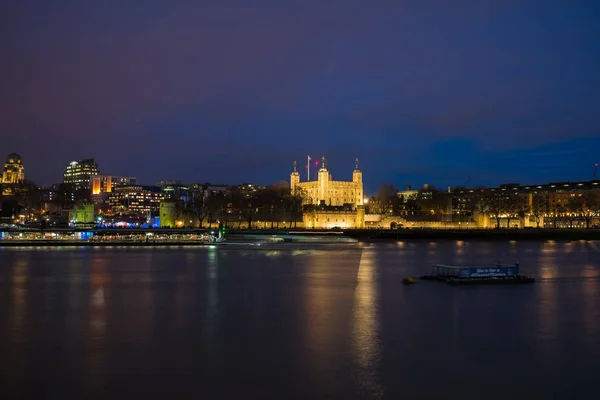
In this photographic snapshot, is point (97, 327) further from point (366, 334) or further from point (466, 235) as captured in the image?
point (466, 235)

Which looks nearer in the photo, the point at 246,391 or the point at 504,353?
the point at 246,391

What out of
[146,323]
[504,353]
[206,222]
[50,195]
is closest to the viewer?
[504,353]

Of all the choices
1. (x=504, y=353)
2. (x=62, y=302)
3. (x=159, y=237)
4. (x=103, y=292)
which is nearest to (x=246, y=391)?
(x=504, y=353)

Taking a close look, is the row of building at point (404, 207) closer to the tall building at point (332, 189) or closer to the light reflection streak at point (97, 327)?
A: the tall building at point (332, 189)

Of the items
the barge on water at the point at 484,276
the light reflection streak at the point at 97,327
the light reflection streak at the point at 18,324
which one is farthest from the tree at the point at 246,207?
the barge on water at the point at 484,276

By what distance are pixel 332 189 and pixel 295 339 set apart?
13016cm

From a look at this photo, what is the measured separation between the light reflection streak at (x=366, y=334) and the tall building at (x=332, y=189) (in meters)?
113

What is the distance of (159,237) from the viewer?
63906mm

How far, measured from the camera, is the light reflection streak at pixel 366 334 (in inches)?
444

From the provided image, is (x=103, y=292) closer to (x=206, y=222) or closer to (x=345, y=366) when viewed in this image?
(x=345, y=366)

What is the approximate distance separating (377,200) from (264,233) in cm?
6351

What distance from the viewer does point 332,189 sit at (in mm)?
144500

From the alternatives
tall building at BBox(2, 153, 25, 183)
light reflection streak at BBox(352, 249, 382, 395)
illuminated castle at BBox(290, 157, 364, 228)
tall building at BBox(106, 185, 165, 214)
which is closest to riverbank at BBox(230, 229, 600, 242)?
illuminated castle at BBox(290, 157, 364, 228)

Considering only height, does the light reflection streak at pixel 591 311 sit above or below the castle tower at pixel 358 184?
below
